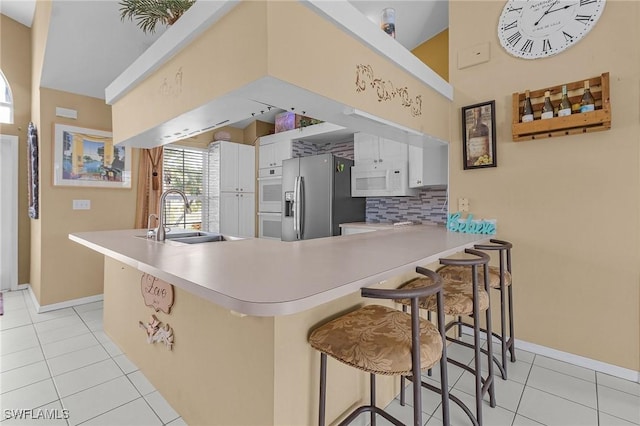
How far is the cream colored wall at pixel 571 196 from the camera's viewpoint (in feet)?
6.40

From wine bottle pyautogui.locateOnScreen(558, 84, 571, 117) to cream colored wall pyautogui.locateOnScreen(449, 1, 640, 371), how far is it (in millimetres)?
128

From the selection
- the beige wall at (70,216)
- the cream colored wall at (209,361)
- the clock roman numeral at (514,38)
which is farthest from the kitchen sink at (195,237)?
the clock roman numeral at (514,38)

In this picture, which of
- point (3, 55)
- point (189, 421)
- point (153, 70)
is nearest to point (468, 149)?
point (153, 70)

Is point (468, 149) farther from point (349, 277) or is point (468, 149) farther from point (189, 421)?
point (189, 421)

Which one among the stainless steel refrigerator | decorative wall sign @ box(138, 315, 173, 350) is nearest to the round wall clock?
the stainless steel refrigerator

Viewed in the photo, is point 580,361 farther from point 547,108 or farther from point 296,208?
point 296,208

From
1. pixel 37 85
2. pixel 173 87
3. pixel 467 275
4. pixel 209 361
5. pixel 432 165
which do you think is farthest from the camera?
pixel 37 85

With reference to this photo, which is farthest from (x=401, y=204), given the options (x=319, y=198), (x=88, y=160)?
(x=88, y=160)

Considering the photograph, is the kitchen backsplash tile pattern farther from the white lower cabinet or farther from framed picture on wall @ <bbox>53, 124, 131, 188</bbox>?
framed picture on wall @ <bbox>53, 124, 131, 188</bbox>

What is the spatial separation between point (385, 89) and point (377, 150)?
1844 mm

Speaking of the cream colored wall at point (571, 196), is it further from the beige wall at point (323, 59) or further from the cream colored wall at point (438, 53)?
the beige wall at point (323, 59)

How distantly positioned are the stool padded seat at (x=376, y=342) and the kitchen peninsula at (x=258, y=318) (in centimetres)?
11

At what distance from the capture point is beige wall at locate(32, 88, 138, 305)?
328 cm

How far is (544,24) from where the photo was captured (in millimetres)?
2223
